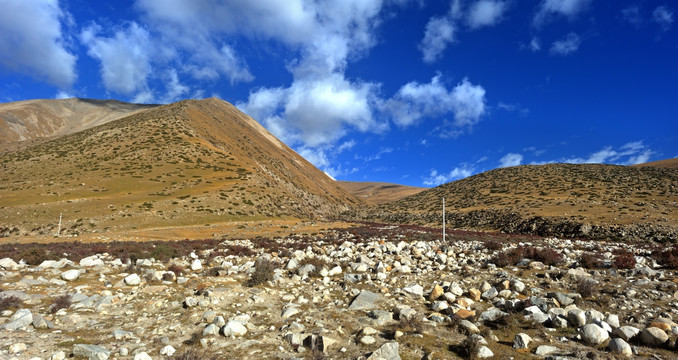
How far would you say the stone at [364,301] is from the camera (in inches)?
352

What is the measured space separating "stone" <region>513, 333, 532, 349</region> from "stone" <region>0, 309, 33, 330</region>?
10499 millimetres

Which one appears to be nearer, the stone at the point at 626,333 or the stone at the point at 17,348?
the stone at the point at 17,348

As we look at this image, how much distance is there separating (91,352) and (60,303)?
12.4 ft

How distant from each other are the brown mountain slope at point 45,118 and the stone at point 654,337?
18649 centimetres

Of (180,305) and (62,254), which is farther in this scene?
(62,254)

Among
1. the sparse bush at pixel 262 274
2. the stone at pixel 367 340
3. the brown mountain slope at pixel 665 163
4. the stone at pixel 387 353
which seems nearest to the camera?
the stone at pixel 387 353

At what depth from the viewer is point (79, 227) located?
3662 cm

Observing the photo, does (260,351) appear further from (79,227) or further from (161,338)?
(79,227)

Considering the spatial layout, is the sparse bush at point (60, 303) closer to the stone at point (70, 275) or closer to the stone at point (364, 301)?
the stone at point (70, 275)

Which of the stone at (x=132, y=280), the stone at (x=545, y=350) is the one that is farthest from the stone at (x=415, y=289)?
the stone at (x=132, y=280)

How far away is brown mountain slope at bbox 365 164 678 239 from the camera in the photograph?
4078 centimetres

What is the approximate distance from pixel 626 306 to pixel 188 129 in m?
88.3

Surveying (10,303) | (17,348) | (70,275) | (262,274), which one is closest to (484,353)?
(262,274)

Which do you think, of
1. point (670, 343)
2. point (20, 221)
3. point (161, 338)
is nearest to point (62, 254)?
point (161, 338)
